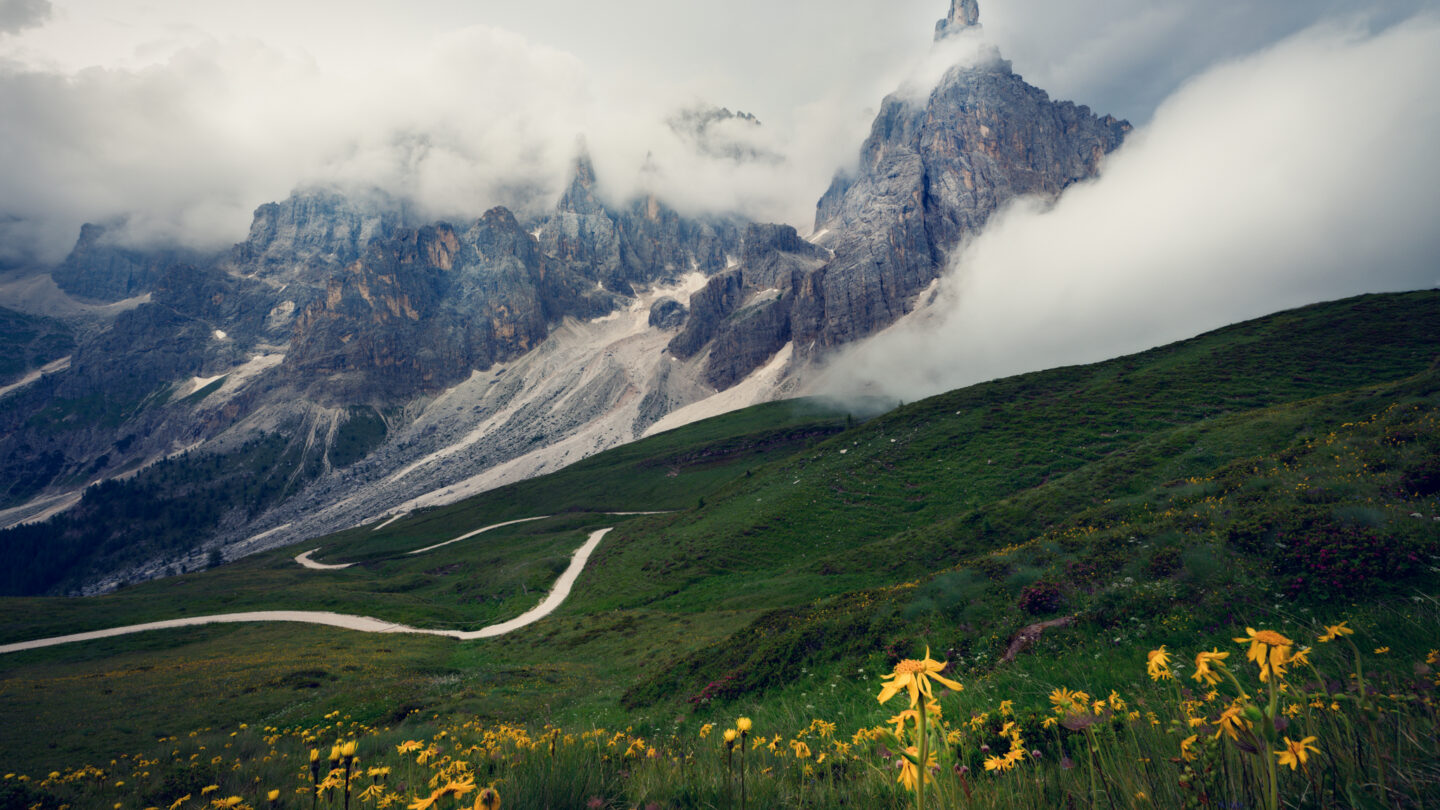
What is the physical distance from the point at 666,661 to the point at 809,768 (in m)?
23.2

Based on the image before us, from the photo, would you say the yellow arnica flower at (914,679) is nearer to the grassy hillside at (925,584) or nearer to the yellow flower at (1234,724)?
the yellow flower at (1234,724)

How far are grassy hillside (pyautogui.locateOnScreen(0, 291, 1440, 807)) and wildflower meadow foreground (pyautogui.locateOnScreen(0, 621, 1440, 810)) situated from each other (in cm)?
12

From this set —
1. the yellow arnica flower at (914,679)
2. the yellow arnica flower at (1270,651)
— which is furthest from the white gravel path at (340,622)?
the yellow arnica flower at (1270,651)

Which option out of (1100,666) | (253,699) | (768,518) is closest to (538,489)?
(768,518)

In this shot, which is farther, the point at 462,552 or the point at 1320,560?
the point at 462,552

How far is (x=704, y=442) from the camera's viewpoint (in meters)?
170

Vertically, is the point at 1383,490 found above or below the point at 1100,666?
above

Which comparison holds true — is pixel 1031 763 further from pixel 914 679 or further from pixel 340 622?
pixel 340 622

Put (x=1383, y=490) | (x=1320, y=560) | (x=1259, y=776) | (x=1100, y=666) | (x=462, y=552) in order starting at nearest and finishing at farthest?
(x=1259, y=776) < (x=1100, y=666) < (x=1320, y=560) < (x=1383, y=490) < (x=462, y=552)

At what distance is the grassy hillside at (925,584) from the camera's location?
1012 cm

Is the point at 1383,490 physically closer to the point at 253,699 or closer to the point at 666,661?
the point at 666,661

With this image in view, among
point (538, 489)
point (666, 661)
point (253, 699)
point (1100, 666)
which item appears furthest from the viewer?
point (538, 489)

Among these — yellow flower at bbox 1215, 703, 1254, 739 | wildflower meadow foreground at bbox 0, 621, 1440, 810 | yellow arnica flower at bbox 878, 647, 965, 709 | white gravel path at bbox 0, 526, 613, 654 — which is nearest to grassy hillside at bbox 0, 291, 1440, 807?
wildflower meadow foreground at bbox 0, 621, 1440, 810

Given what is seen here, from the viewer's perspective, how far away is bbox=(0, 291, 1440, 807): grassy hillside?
399 inches
